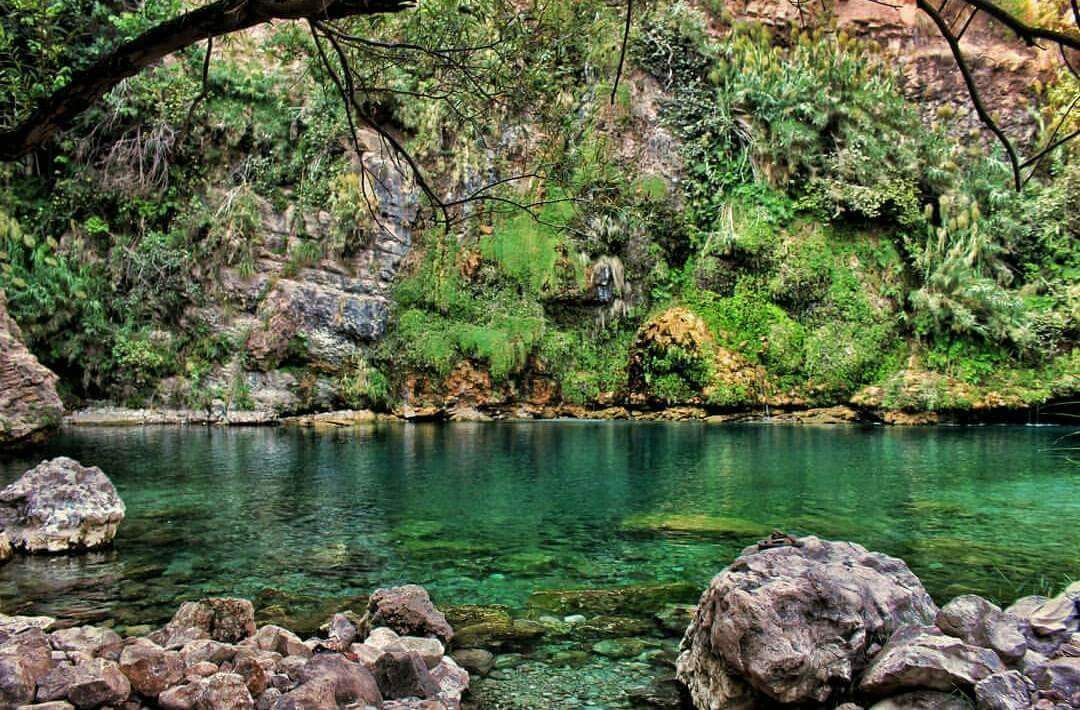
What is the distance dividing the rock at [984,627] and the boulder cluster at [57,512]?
23.6 ft

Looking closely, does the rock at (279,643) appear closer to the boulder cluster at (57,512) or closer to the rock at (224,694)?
the rock at (224,694)

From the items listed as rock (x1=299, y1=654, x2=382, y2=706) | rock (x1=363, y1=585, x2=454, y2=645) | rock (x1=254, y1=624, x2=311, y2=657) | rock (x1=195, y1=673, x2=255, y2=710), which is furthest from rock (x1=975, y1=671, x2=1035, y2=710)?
rock (x1=254, y1=624, x2=311, y2=657)

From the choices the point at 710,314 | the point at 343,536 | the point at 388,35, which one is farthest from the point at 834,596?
the point at 710,314

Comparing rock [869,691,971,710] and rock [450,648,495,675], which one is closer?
rock [869,691,971,710]

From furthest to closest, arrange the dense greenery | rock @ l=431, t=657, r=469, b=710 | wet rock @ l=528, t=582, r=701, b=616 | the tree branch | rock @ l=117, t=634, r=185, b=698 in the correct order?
the dense greenery, wet rock @ l=528, t=582, r=701, b=616, rock @ l=431, t=657, r=469, b=710, rock @ l=117, t=634, r=185, b=698, the tree branch

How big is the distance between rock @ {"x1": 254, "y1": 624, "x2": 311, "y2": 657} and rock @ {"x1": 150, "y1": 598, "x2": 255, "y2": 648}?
179 mm

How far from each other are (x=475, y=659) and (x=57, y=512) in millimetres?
5020

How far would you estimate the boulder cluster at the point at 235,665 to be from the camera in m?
2.86

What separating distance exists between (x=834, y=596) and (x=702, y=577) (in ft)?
8.03

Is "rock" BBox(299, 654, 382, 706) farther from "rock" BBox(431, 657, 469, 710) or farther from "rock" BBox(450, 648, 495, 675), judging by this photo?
"rock" BBox(450, 648, 495, 675)

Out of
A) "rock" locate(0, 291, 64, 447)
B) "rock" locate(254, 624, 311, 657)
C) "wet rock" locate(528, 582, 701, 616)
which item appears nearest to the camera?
"rock" locate(254, 624, 311, 657)

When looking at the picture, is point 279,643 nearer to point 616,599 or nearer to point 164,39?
point 616,599

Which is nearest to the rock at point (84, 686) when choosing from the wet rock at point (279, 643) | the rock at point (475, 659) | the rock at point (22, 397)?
the wet rock at point (279, 643)

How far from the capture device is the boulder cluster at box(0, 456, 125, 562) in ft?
21.3
